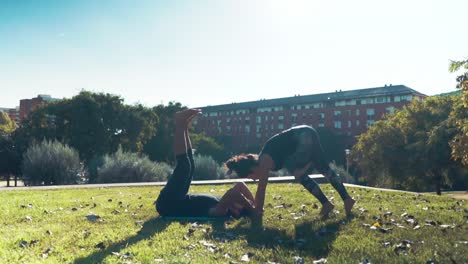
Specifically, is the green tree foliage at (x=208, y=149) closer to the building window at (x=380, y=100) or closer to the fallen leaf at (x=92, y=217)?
the building window at (x=380, y=100)

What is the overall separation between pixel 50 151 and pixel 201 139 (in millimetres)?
47906

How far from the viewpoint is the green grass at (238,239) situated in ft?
13.7

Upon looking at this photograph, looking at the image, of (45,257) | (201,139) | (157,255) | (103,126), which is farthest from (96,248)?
(201,139)

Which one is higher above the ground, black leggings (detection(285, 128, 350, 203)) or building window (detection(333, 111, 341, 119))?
building window (detection(333, 111, 341, 119))

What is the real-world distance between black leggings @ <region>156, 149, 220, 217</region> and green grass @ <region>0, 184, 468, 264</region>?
28 centimetres

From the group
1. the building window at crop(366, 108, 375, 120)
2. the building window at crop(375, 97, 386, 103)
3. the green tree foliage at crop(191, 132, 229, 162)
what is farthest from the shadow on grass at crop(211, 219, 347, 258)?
the building window at crop(366, 108, 375, 120)

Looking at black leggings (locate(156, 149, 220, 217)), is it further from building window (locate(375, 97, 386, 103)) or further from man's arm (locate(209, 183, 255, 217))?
building window (locate(375, 97, 386, 103))

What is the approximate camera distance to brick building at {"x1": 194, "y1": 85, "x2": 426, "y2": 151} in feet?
276

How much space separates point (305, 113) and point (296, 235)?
91639 mm

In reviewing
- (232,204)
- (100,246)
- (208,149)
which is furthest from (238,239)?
(208,149)

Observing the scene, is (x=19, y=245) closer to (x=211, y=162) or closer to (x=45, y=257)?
(x=45, y=257)

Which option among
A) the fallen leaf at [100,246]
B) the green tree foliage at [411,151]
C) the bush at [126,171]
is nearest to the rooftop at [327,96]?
the green tree foliage at [411,151]

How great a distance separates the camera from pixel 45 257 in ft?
14.3

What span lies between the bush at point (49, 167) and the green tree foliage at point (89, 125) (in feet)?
60.0
